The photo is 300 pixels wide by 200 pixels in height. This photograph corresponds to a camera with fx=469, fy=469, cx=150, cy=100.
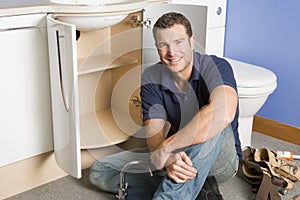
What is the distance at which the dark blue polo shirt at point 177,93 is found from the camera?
5.95 feet

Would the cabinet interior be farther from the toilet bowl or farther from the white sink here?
the toilet bowl

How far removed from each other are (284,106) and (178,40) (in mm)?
959

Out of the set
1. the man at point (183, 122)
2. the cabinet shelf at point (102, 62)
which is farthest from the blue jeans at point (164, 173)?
the cabinet shelf at point (102, 62)

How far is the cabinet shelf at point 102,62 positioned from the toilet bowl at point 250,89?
505 mm

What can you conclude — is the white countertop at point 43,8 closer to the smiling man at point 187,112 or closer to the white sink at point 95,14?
the white sink at point 95,14

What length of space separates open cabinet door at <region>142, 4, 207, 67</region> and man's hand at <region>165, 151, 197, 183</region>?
2.00ft

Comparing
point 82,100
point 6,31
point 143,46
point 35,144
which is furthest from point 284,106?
point 6,31

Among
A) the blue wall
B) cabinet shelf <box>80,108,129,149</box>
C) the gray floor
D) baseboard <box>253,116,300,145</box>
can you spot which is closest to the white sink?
cabinet shelf <box>80,108,129,149</box>

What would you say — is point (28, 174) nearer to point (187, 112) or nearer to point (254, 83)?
point (187, 112)

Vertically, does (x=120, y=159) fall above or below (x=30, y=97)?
below

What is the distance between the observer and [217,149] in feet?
5.59

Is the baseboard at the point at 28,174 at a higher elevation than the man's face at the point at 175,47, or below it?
Answer: below

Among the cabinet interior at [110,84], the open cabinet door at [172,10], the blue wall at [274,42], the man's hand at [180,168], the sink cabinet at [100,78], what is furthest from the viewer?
the blue wall at [274,42]

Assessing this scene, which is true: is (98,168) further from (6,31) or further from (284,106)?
(284,106)
